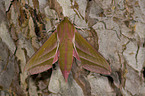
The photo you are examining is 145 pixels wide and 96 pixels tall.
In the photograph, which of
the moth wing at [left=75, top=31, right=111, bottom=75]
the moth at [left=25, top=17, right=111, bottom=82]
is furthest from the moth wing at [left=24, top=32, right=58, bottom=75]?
the moth wing at [left=75, top=31, right=111, bottom=75]

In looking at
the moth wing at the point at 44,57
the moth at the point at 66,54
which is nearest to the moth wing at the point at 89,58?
the moth at the point at 66,54

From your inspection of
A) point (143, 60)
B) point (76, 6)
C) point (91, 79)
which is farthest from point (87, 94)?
point (76, 6)

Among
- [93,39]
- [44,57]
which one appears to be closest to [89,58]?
[93,39]

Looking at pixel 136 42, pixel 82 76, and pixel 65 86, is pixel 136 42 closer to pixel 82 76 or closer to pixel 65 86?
pixel 82 76

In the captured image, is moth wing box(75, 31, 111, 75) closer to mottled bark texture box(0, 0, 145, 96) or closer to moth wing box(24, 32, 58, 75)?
mottled bark texture box(0, 0, 145, 96)

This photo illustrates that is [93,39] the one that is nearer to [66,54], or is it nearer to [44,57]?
[66,54]

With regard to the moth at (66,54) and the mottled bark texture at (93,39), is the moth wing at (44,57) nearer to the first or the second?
the moth at (66,54)

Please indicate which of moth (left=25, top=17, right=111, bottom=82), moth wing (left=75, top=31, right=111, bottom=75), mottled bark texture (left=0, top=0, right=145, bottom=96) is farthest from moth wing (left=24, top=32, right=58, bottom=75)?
moth wing (left=75, top=31, right=111, bottom=75)

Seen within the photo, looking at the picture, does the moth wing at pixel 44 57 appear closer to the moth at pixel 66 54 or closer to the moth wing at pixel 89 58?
the moth at pixel 66 54

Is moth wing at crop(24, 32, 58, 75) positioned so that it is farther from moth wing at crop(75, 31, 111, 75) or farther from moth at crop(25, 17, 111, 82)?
moth wing at crop(75, 31, 111, 75)
